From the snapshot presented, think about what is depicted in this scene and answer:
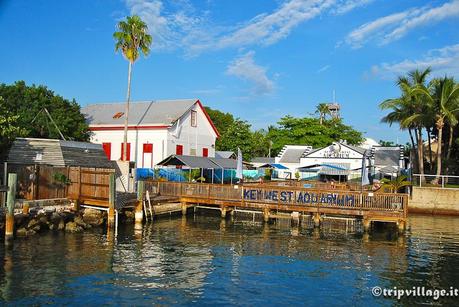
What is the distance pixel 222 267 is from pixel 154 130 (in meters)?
26.4

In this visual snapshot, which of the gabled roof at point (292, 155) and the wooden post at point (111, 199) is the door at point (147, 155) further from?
the gabled roof at point (292, 155)

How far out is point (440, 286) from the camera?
1514 centimetres

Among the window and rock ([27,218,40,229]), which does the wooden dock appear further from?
the window

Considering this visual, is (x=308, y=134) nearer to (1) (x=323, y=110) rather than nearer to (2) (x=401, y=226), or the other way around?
(1) (x=323, y=110)

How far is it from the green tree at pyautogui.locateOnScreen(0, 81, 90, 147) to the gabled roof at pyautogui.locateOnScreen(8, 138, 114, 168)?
9.83 m

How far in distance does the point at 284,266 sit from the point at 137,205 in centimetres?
1227

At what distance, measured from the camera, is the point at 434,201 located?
36.5 m

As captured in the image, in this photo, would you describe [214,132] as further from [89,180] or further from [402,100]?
[89,180]

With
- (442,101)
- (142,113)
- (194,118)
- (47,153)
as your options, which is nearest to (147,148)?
(142,113)

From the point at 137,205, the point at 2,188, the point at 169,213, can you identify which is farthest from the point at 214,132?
the point at 2,188

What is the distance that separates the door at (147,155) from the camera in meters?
41.6

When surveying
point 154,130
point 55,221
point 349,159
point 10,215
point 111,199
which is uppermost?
point 154,130

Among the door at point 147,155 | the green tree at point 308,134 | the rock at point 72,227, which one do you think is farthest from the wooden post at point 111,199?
the green tree at point 308,134

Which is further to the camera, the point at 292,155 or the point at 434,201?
the point at 292,155
